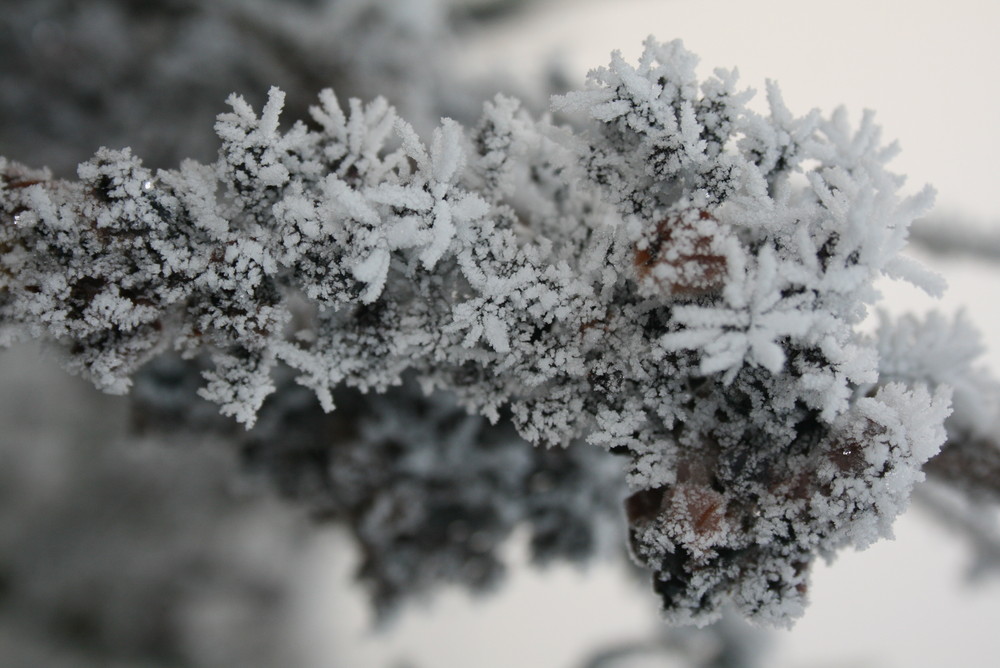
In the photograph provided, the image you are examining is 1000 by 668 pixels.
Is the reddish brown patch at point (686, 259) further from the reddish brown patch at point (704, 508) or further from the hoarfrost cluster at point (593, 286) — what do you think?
the reddish brown patch at point (704, 508)

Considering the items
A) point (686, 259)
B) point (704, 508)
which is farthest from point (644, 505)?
point (686, 259)

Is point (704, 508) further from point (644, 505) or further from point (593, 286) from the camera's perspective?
point (593, 286)

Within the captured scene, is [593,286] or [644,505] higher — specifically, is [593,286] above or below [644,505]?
above

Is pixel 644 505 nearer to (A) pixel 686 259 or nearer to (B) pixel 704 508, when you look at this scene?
(B) pixel 704 508

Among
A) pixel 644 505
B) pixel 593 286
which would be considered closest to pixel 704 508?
pixel 644 505

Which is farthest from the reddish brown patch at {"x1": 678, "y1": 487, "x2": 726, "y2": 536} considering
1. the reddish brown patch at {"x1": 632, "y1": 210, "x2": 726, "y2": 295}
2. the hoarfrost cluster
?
the reddish brown patch at {"x1": 632, "y1": 210, "x2": 726, "y2": 295}

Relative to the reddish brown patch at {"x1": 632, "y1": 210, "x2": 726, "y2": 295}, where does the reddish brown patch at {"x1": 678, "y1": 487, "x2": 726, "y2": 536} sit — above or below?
below

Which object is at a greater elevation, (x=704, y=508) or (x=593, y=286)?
(x=593, y=286)

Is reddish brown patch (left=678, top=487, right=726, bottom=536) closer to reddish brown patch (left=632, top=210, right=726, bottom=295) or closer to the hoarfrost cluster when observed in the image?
the hoarfrost cluster
